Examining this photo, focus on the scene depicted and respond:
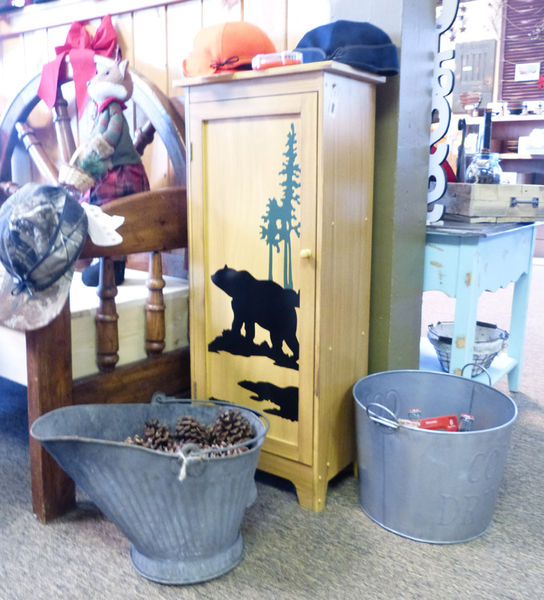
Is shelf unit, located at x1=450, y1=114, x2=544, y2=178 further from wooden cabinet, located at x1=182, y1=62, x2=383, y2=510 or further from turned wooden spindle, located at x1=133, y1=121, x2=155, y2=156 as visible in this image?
wooden cabinet, located at x1=182, y1=62, x2=383, y2=510

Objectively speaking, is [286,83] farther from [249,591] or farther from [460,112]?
[460,112]

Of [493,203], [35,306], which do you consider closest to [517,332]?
[493,203]

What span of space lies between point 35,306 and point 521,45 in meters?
5.75

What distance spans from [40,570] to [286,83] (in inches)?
45.7

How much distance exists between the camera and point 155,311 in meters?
1.63

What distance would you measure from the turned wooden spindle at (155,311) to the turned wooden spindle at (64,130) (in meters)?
0.81

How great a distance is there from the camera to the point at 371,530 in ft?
4.66

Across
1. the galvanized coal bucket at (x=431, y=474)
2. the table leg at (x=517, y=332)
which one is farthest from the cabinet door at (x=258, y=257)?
the table leg at (x=517, y=332)

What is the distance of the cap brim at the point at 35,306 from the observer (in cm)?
129

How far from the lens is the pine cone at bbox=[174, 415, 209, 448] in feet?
4.40

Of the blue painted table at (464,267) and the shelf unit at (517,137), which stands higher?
the shelf unit at (517,137)

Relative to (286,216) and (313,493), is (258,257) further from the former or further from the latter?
(313,493)

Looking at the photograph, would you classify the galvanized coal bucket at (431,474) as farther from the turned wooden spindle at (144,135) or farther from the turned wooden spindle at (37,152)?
the turned wooden spindle at (37,152)

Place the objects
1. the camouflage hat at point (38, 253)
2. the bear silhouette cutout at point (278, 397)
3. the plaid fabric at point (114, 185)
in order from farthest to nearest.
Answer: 1. the plaid fabric at point (114, 185)
2. the bear silhouette cutout at point (278, 397)
3. the camouflage hat at point (38, 253)
